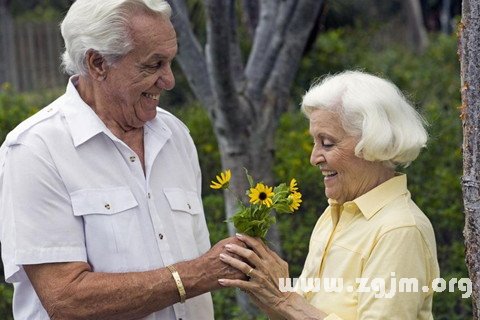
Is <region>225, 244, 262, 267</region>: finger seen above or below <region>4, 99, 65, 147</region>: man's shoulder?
below

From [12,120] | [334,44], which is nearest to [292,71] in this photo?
[12,120]

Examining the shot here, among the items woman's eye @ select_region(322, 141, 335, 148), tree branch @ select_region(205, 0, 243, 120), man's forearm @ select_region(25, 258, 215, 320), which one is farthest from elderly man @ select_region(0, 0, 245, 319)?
tree branch @ select_region(205, 0, 243, 120)

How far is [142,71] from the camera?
130 inches

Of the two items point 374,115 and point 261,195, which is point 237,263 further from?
point 374,115

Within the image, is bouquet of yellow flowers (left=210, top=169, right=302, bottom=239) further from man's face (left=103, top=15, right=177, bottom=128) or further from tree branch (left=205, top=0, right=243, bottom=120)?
tree branch (left=205, top=0, right=243, bottom=120)

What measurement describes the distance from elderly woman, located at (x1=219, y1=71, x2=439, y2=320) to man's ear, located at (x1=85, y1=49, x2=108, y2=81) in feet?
2.25

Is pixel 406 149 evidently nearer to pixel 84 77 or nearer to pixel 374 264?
pixel 374 264

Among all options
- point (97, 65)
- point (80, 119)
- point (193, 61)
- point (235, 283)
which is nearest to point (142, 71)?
point (97, 65)

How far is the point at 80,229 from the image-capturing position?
3.23m

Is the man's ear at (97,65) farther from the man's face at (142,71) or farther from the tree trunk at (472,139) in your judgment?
the tree trunk at (472,139)

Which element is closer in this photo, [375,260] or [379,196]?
[375,260]

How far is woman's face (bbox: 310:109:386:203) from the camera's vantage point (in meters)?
3.19

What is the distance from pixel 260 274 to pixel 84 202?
2.03 ft

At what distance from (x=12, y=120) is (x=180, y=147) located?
339cm
